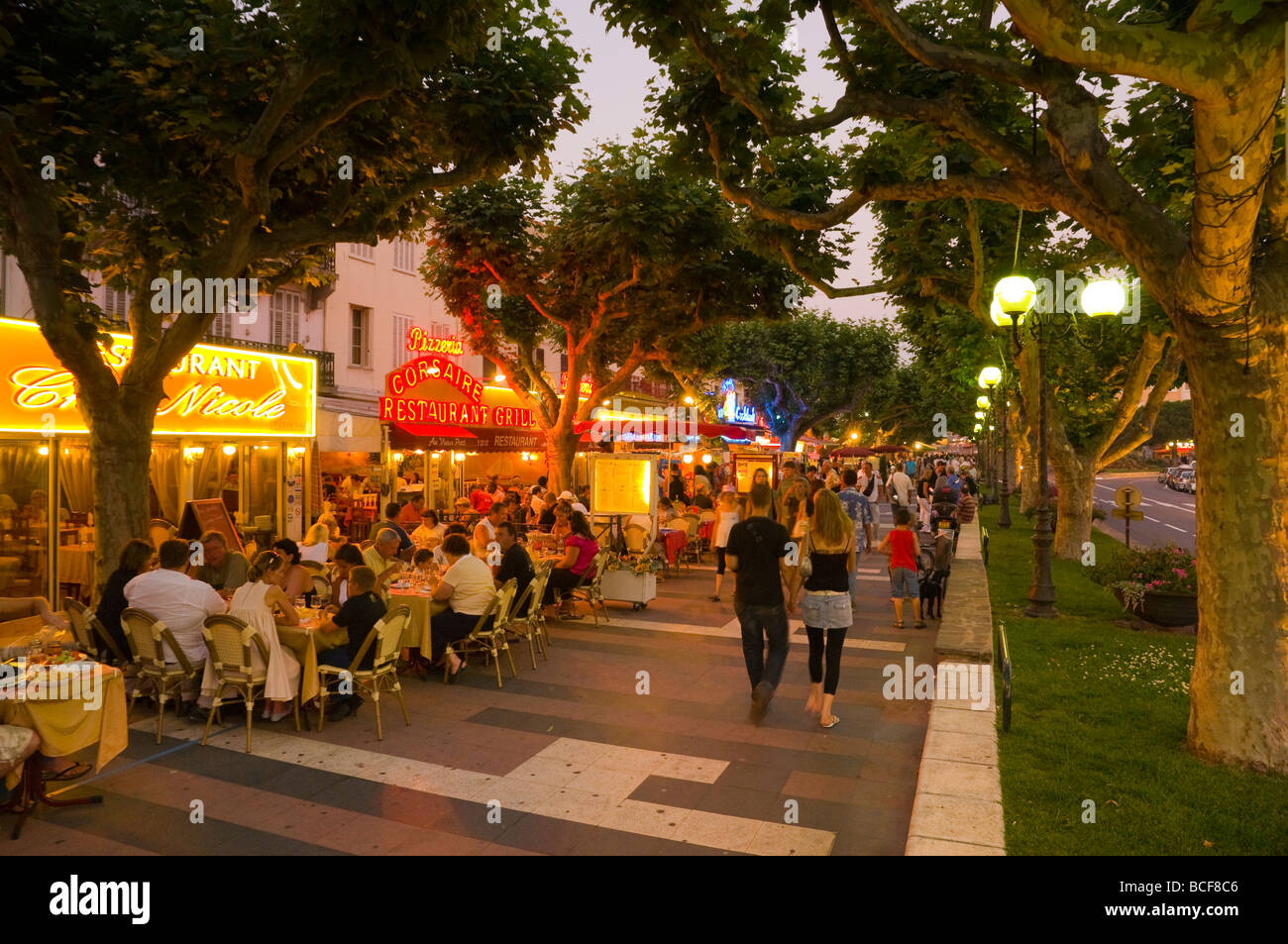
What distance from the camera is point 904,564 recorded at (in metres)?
10.8

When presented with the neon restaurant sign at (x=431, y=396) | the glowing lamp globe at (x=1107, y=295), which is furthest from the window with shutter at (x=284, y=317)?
the glowing lamp globe at (x=1107, y=295)

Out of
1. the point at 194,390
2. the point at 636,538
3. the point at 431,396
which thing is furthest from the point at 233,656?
the point at 636,538

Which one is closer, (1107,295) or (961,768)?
(961,768)

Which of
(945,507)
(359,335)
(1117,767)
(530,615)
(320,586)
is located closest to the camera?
(1117,767)

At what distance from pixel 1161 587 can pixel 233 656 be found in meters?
10.8

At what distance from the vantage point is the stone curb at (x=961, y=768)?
4.42 meters

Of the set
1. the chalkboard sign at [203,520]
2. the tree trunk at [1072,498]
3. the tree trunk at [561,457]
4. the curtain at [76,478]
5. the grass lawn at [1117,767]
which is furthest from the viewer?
the tree trunk at [561,457]

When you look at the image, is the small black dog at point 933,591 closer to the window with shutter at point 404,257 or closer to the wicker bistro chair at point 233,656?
the wicker bistro chair at point 233,656

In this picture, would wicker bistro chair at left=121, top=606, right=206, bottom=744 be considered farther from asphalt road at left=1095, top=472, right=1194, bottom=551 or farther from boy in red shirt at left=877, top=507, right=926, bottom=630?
asphalt road at left=1095, top=472, right=1194, bottom=551

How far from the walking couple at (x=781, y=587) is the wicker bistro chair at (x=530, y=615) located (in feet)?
9.70

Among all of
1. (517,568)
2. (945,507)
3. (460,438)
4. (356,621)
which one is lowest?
→ (356,621)

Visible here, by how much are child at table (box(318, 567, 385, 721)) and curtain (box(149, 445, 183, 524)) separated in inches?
311

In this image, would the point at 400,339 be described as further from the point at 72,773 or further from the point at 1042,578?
the point at 72,773
